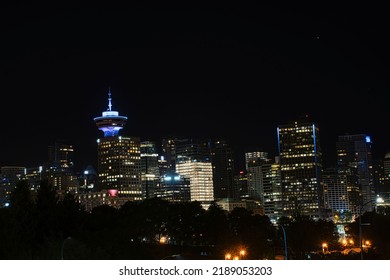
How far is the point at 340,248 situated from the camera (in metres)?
93.8

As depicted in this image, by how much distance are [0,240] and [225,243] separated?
154 ft

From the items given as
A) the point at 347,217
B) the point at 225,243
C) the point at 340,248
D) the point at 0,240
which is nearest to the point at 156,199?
the point at 225,243

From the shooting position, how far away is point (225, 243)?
82.2 m
